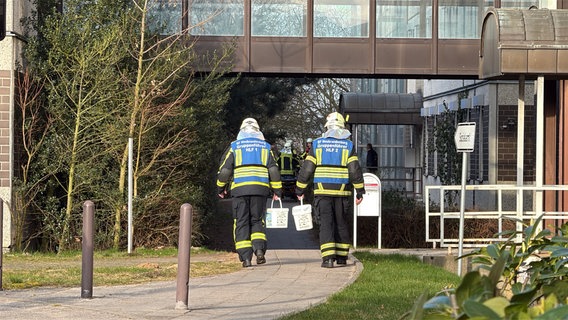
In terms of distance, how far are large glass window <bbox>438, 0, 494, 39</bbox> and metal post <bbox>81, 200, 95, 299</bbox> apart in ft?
31.1

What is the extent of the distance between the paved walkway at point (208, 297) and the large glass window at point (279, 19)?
17.8 ft

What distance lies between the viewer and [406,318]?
2.63 meters

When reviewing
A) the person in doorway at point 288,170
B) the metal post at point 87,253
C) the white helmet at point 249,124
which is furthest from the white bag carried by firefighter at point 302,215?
the person in doorway at point 288,170

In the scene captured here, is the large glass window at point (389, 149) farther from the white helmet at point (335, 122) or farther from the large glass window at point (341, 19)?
the white helmet at point (335, 122)

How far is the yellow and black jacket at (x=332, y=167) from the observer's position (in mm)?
13727

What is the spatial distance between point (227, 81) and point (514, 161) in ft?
27.3

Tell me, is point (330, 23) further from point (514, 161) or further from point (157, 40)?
point (514, 161)

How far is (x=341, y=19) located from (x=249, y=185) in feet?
18.3

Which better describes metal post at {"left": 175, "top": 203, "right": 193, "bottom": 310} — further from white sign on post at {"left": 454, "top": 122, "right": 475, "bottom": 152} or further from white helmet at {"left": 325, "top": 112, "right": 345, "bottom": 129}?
white sign on post at {"left": 454, "top": 122, "right": 475, "bottom": 152}

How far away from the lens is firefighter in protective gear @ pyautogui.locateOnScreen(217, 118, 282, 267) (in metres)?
13.6

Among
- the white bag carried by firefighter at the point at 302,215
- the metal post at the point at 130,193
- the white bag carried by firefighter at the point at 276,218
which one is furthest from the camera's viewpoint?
the metal post at the point at 130,193

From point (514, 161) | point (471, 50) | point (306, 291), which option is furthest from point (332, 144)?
point (514, 161)

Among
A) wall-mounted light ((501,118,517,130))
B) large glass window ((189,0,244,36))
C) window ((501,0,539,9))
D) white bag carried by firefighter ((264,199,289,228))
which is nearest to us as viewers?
white bag carried by firefighter ((264,199,289,228))

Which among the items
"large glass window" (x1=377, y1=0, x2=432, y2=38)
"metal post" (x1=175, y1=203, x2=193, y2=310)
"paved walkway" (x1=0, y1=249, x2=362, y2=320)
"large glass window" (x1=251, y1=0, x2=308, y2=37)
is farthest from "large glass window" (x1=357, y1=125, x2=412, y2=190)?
"metal post" (x1=175, y1=203, x2=193, y2=310)
